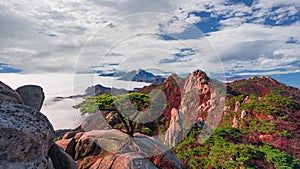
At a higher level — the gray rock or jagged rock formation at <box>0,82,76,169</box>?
jagged rock formation at <box>0,82,76,169</box>

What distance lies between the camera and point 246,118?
26547 mm

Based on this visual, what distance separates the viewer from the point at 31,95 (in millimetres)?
8508

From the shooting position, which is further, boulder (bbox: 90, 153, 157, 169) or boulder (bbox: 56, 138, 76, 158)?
boulder (bbox: 56, 138, 76, 158)

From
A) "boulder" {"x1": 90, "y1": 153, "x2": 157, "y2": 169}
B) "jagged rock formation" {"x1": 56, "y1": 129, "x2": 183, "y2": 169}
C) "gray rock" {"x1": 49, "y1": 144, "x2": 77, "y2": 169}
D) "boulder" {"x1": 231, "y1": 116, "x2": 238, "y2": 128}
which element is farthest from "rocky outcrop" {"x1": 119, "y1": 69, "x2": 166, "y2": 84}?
"boulder" {"x1": 231, "y1": 116, "x2": 238, "y2": 128}

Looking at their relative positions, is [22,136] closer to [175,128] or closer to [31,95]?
[31,95]

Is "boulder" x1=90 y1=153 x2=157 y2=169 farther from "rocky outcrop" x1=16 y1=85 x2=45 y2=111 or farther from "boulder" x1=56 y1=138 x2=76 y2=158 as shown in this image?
"rocky outcrop" x1=16 y1=85 x2=45 y2=111

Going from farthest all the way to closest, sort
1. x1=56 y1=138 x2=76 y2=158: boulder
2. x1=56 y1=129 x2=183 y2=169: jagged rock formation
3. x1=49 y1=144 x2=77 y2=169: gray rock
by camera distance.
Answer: x1=56 y1=138 x2=76 y2=158: boulder < x1=56 y1=129 x2=183 y2=169: jagged rock formation < x1=49 y1=144 x2=77 y2=169: gray rock

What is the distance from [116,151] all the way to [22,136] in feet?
15.3

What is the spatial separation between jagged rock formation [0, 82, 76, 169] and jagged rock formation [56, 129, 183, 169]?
3277mm

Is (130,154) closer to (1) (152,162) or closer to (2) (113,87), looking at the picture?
(1) (152,162)

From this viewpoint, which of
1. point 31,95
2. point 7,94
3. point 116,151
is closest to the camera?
point 7,94

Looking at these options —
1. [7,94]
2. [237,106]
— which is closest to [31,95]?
[7,94]

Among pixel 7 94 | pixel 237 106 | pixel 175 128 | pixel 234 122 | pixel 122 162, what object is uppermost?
pixel 7 94

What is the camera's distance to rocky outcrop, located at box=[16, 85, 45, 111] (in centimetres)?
842
